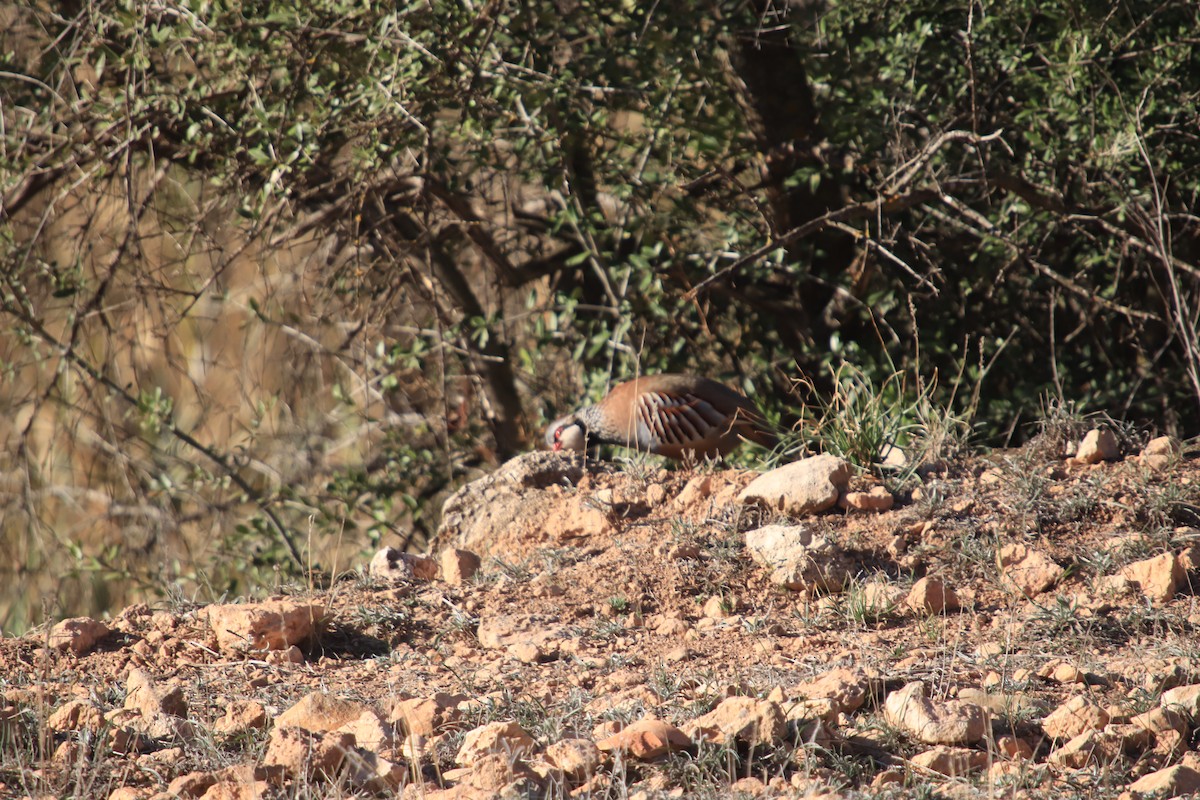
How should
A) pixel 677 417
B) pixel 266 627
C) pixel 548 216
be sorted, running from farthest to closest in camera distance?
pixel 548 216
pixel 677 417
pixel 266 627

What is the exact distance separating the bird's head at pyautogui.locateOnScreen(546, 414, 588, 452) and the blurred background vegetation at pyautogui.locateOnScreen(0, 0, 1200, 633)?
1.57 feet

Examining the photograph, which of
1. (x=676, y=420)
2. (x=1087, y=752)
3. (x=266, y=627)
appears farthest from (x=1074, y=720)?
(x=676, y=420)

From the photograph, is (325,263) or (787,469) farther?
(325,263)

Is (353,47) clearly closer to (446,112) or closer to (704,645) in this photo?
(446,112)

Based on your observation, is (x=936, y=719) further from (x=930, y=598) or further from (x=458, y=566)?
(x=458, y=566)

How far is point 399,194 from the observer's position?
5.58 meters

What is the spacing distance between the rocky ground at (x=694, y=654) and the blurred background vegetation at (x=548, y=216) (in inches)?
37.2

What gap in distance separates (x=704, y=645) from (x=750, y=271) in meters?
2.94

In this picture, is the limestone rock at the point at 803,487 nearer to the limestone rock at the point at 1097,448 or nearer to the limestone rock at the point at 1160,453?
the limestone rock at the point at 1097,448

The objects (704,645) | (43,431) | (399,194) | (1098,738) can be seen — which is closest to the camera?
(1098,738)

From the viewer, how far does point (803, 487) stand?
3816 millimetres

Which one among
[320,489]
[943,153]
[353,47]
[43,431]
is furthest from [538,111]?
[43,431]

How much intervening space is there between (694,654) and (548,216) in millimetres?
3447

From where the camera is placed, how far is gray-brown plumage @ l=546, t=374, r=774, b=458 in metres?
4.78
